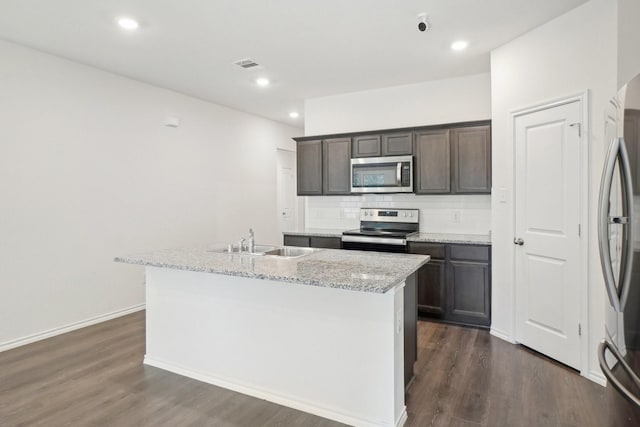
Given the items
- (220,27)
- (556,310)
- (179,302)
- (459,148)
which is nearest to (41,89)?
(220,27)

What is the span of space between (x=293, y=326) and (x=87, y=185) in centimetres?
288

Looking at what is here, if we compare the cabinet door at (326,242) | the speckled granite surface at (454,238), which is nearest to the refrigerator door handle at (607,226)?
the speckled granite surface at (454,238)

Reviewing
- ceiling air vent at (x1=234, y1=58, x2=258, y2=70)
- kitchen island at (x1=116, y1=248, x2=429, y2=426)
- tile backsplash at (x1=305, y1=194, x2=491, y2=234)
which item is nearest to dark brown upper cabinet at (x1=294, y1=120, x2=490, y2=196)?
tile backsplash at (x1=305, y1=194, x2=491, y2=234)

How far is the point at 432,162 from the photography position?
430 cm

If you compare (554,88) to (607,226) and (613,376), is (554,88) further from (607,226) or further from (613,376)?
(613,376)

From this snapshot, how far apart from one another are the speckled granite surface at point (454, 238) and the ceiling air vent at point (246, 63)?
2441 mm

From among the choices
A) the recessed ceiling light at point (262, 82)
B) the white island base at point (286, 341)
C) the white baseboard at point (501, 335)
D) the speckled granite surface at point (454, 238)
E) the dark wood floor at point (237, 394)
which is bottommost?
the dark wood floor at point (237, 394)

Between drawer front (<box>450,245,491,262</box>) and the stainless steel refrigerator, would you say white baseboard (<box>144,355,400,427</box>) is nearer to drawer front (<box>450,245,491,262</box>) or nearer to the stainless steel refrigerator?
the stainless steel refrigerator

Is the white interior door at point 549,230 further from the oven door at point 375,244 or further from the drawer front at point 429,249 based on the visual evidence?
the oven door at point 375,244

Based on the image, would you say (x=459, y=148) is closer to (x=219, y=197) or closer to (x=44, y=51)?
(x=219, y=197)

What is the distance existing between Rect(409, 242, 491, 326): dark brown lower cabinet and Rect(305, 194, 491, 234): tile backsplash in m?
0.66

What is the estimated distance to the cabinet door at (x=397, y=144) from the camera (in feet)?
14.6

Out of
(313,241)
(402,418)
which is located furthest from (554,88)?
(313,241)

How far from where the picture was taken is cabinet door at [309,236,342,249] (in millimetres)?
4599
